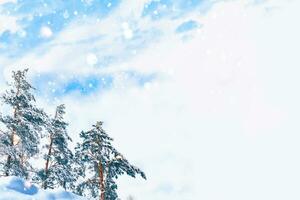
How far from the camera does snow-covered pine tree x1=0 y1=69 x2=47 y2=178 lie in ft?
89.4

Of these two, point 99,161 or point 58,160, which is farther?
point 58,160

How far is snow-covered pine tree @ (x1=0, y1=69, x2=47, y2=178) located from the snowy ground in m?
6.69

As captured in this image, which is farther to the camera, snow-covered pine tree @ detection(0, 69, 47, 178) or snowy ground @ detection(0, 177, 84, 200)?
snow-covered pine tree @ detection(0, 69, 47, 178)

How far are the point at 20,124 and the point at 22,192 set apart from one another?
8.83 m

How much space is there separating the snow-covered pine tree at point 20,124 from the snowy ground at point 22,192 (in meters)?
6.69

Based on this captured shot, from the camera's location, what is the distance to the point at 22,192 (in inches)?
759

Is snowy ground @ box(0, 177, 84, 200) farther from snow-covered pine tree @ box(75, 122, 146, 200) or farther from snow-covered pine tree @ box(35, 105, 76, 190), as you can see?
snow-covered pine tree @ box(35, 105, 76, 190)

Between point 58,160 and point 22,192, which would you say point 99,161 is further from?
point 58,160

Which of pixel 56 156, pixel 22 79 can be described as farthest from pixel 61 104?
pixel 22 79

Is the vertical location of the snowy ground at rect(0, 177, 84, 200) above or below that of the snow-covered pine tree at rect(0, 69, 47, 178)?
below

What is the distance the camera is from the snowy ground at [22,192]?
18.5 meters

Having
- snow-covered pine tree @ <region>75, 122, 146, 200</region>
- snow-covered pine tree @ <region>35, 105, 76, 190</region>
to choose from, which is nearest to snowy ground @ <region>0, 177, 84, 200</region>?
snow-covered pine tree @ <region>75, 122, 146, 200</region>

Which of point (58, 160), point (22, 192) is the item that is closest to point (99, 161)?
point (22, 192)

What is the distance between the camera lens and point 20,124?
27.5 metres
